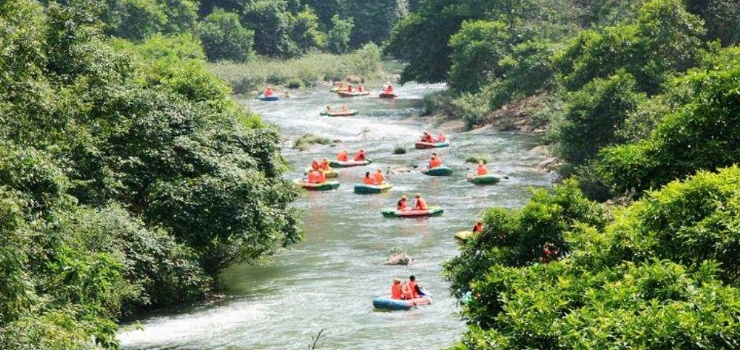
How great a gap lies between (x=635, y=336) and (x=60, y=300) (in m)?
9.04

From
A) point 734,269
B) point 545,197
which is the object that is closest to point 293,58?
point 545,197

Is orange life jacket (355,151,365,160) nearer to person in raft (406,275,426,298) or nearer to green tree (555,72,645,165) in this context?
green tree (555,72,645,165)

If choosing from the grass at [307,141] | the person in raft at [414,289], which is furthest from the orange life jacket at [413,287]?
the grass at [307,141]

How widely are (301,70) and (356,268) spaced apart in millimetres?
49758

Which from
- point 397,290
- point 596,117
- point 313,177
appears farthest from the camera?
point 313,177

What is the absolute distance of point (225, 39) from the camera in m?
81.7

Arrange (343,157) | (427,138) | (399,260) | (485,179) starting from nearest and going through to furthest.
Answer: (399,260), (485,179), (343,157), (427,138)

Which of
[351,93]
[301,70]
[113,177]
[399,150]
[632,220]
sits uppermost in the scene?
[632,220]

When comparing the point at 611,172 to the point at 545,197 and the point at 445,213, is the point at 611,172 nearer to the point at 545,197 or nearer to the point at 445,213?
the point at 545,197

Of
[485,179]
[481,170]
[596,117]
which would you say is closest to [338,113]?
[481,170]

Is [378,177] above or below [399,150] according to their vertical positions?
above

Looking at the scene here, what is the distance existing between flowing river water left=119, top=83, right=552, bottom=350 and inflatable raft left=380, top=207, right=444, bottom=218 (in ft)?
0.62

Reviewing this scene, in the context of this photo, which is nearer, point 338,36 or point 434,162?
point 434,162

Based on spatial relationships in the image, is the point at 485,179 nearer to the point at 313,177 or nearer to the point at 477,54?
the point at 313,177
